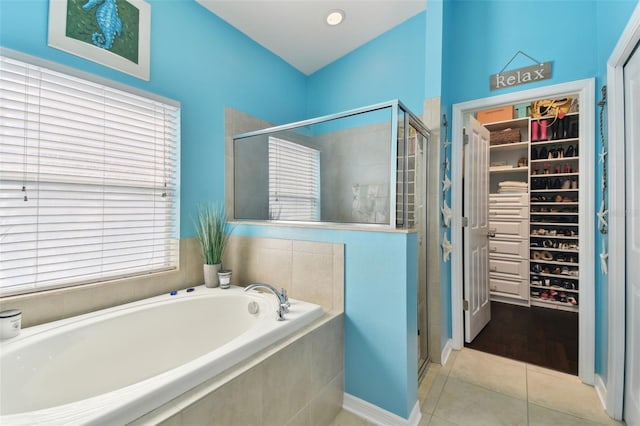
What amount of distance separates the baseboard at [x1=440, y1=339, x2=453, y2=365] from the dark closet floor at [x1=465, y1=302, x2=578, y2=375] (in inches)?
7.6

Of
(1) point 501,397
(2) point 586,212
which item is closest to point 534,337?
(1) point 501,397

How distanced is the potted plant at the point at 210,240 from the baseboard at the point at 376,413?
3.97 feet

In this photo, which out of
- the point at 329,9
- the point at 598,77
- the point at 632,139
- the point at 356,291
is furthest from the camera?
the point at 329,9

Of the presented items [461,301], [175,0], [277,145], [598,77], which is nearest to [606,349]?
[461,301]

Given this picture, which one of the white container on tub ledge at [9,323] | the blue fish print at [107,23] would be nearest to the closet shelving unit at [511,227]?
the blue fish print at [107,23]

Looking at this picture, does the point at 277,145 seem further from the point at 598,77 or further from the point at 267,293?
the point at 598,77

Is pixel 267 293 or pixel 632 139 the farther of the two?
pixel 267 293

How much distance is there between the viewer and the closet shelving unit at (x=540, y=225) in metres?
3.20

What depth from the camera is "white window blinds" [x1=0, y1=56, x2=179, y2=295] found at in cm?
138

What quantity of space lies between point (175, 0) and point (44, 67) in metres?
1.01

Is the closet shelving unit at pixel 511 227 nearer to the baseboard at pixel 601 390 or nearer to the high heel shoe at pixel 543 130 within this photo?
the high heel shoe at pixel 543 130

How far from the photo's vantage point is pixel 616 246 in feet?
4.85

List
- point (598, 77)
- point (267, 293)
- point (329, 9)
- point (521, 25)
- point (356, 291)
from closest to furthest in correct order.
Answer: point (356, 291)
point (598, 77)
point (267, 293)
point (521, 25)
point (329, 9)

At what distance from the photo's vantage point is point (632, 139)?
138cm
